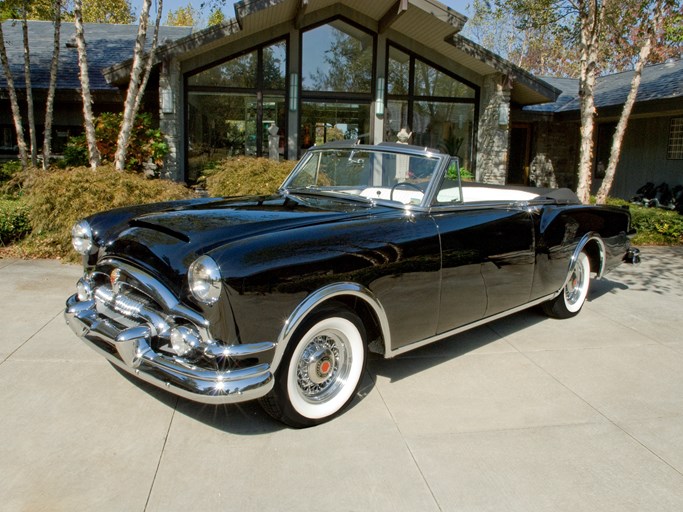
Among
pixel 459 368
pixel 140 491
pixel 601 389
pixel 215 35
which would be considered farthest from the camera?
pixel 215 35

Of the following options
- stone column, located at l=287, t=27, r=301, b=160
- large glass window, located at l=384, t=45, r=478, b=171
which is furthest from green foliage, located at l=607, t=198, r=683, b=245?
stone column, located at l=287, t=27, r=301, b=160

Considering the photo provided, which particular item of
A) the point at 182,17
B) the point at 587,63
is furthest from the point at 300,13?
the point at 182,17

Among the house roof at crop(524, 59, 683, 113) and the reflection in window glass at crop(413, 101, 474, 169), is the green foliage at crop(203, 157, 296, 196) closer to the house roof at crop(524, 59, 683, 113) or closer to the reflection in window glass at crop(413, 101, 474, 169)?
the reflection in window glass at crop(413, 101, 474, 169)

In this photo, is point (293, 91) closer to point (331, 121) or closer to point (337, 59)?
point (331, 121)

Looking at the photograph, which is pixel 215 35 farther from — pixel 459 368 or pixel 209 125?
pixel 459 368

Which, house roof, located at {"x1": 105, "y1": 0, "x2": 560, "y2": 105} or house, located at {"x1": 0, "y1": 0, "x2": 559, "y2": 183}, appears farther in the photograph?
house, located at {"x1": 0, "y1": 0, "x2": 559, "y2": 183}

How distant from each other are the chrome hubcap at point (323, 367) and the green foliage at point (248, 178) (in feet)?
17.6

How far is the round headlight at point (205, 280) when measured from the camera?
2861 mm

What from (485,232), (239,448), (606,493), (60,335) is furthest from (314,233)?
(60,335)

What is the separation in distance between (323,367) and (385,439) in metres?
0.53

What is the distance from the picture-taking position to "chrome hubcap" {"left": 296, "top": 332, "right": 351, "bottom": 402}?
Result: 3.34 metres

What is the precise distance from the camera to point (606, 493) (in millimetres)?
2850

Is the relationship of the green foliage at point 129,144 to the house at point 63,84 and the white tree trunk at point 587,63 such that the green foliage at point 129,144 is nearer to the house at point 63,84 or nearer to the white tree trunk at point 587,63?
the house at point 63,84

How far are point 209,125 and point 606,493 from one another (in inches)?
473
